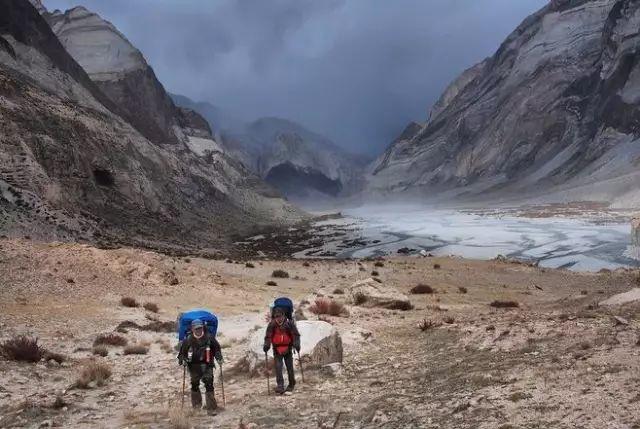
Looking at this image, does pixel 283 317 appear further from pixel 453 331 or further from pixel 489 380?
pixel 453 331

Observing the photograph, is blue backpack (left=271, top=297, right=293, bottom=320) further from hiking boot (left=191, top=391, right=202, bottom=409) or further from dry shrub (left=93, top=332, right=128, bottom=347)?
dry shrub (left=93, top=332, right=128, bottom=347)

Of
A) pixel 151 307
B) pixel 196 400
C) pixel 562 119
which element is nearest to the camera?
pixel 196 400

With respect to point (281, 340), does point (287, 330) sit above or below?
above

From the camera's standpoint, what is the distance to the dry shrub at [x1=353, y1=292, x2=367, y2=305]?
20953 mm

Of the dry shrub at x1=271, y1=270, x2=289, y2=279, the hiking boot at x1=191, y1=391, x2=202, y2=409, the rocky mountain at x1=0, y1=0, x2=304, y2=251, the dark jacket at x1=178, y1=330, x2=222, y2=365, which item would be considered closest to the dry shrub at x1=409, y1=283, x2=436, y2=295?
the dry shrub at x1=271, y1=270, x2=289, y2=279

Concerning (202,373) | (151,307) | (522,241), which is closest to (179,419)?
(202,373)

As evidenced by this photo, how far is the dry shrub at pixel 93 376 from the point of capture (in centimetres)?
1049

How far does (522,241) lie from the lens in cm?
6538

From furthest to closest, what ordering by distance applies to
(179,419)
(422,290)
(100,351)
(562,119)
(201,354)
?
(562,119) < (422,290) < (100,351) < (201,354) < (179,419)

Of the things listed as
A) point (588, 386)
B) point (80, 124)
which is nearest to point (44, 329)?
point (588, 386)

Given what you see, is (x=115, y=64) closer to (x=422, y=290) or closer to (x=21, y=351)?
(x=422, y=290)

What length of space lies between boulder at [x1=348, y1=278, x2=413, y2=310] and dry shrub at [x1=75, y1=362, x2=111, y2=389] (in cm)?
1107

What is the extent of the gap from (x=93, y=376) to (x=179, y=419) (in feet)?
11.3

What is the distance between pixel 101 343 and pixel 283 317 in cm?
635
